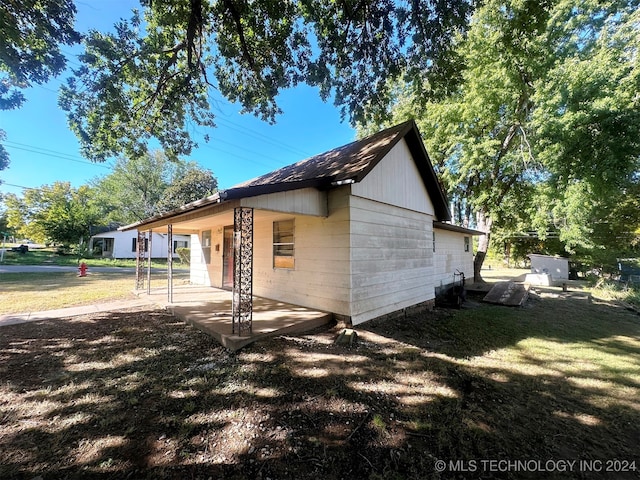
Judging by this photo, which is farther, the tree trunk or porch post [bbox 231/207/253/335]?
the tree trunk

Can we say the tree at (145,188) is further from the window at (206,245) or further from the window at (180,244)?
the window at (206,245)

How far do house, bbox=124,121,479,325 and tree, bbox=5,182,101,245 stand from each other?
2366cm

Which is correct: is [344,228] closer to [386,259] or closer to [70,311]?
Result: [386,259]

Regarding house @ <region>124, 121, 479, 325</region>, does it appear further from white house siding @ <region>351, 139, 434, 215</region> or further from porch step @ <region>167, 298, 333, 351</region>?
porch step @ <region>167, 298, 333, 351</region>

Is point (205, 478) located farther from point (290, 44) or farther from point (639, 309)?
point (639, 309)

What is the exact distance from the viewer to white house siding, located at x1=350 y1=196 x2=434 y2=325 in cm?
575

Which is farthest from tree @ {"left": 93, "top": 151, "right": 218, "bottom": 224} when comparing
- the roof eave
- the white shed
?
the white shed

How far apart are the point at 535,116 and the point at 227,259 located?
14873 mm

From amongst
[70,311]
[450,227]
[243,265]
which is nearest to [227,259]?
[70,311]

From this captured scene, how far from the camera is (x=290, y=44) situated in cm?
680

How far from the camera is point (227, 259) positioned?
32.2 feet

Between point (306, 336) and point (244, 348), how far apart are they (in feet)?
4.16

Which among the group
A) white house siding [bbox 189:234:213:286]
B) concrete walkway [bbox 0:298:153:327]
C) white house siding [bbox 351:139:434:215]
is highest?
white house siding [bbox 351:139:434:215]

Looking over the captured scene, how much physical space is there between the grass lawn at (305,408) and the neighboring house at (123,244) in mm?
26334
